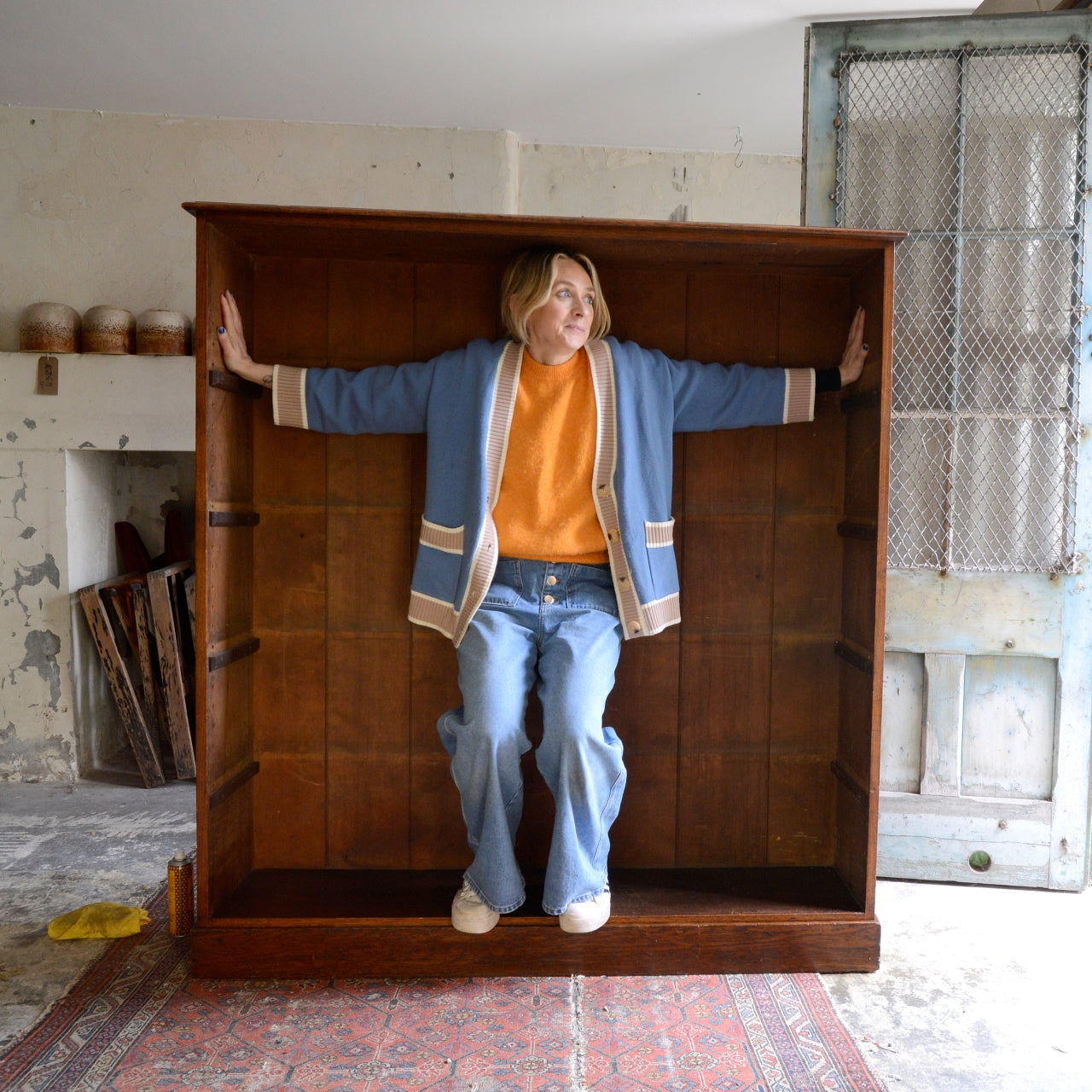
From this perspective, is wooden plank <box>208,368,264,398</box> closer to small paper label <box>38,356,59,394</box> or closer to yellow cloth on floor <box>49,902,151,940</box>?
yellow cloth on floor <box>49,902,151,940</box>

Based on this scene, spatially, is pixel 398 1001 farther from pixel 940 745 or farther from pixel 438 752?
pixel 940 745

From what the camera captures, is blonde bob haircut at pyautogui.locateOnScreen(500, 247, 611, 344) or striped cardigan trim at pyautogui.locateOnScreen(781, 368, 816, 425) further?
striped cardigan trim at pyautogui.locateOnScreen(781, 368, 816, 425)

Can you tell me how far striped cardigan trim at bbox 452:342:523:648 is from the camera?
217 centimetres

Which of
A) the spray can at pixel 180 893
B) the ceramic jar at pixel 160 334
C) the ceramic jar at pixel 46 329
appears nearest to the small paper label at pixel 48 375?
the ceramic jar at pixel 46 329

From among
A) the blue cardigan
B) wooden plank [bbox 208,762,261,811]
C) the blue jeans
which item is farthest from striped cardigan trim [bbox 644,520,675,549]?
wooden plank [bbox 208,762,261,811]

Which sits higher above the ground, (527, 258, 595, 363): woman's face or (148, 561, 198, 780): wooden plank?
(527, 258, 595, 363): woman's face

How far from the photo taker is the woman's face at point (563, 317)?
217 centimetres

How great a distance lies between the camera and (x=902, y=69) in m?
2.68

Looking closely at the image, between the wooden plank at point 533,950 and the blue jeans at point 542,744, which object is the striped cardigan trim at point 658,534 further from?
the wooden plank at point 533,950

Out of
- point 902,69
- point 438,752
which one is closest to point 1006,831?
point 438,752

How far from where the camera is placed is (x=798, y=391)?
2.30 metres

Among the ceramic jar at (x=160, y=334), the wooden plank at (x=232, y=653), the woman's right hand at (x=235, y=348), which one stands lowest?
the wooden plank at (x=232, y=653)

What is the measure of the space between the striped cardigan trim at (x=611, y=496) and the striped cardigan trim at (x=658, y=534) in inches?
3.0

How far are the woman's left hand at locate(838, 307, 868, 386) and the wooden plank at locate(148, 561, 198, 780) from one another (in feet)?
9.11
